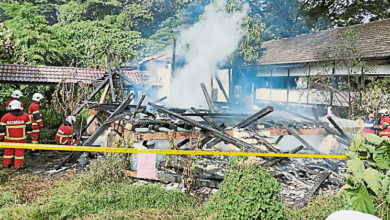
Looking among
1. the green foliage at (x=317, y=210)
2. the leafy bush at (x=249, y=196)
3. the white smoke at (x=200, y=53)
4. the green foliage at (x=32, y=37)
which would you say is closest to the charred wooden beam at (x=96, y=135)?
the leafy bush at (x=249, y=196)

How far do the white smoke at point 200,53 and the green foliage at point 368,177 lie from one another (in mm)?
10439

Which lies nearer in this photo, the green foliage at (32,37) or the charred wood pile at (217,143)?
the charred wood pile at (217,143)

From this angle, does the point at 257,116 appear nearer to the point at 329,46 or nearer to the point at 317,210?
the point at 317,210

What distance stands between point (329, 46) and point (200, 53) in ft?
21.5

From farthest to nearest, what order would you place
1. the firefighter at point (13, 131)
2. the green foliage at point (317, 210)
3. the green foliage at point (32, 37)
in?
the green foliage at point (32, 37) → the firefighter at point (13, 131) → the green foliage at point (317, 210)

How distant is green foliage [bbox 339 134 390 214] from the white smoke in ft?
34.2

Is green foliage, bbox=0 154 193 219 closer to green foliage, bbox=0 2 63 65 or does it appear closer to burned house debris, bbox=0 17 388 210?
burned house debris, bbox=0 17 388 210

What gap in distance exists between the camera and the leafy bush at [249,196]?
3645mm

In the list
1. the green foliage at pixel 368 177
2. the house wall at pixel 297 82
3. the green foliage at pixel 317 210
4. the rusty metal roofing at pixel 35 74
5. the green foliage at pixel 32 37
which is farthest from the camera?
the green foliage at pixel 32 37

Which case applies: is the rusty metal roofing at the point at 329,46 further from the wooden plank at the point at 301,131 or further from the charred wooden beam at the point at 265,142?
the charred wooden beam at the point at 265,142

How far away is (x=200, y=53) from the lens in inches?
622

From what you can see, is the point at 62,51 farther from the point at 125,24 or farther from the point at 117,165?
the point at 117,165

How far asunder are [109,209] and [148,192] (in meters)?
0.80

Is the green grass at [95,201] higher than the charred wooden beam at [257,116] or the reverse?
the reverse
